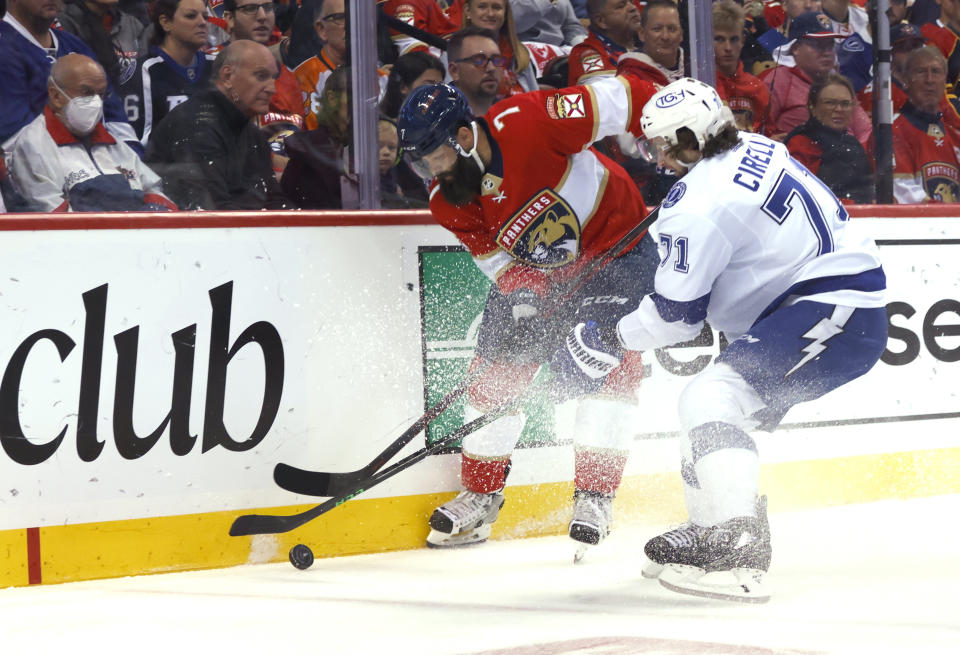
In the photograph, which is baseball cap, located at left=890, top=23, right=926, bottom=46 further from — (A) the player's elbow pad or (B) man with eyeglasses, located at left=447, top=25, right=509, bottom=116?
(A) the player's elbow pad

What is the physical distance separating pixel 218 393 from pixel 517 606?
112 centimetres

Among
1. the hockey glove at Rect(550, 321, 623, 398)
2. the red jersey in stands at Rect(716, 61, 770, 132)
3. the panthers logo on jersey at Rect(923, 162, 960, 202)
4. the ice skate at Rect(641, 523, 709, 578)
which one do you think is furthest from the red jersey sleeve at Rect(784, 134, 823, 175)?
the ice skate at Rect(641, 523, 709, 578)

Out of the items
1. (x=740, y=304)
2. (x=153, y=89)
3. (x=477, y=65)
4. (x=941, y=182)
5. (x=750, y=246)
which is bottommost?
(x=740, y=304)

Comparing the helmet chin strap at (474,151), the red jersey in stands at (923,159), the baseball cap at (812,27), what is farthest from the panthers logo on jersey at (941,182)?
the helmet chin strap at (474,151)

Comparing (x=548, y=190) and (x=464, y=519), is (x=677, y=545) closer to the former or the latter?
(x=464, y=519)

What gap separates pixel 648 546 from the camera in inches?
111

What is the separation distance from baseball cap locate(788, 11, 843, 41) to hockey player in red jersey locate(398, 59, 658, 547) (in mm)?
1013

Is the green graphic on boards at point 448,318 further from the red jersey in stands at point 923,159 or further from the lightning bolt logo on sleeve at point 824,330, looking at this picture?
the red jersey in stands at point 923,159

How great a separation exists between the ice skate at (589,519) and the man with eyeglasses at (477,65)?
126 centimetres

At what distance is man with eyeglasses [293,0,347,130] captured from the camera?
11.5 feet

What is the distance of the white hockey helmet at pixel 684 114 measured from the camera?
285cm

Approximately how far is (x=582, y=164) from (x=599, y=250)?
0.26 meters

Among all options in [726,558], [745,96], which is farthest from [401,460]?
[745,96]

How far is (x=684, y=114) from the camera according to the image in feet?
A: 9.37
